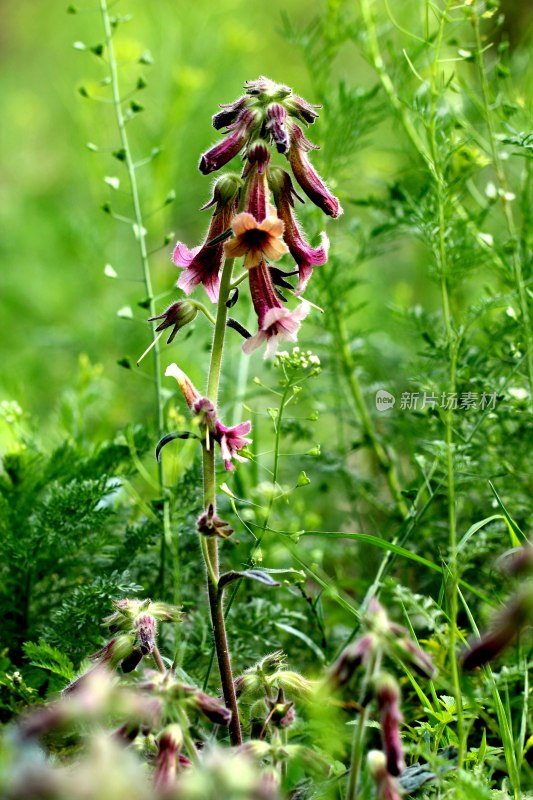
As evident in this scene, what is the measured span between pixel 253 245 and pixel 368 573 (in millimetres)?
1330

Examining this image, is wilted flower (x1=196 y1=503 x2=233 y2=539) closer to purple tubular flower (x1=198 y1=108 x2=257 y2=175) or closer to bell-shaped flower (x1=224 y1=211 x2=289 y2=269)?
bell-shaped flower (x1=224 y1=211 x2=289 y2=269)

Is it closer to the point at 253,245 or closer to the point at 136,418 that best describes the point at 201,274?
the point at 253,245

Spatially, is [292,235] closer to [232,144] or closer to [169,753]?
[232,144]

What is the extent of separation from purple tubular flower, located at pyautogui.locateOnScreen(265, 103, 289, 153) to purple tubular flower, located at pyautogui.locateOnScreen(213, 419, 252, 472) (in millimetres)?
449

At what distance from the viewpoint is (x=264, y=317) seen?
1.50 meters

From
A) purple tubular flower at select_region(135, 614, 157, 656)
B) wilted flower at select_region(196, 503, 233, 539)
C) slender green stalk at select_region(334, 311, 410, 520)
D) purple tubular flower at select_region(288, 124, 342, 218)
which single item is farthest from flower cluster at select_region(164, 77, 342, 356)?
slender green stalk at select_region(334, 311, 410, 520)

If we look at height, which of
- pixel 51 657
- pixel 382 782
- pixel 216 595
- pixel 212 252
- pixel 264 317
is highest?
pixel 212 252

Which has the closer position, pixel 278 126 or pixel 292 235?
pixel 278 126

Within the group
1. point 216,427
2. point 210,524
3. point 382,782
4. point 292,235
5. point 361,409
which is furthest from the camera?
point 361,409

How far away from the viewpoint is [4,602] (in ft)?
6.56

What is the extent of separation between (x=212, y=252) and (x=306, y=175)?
8.5 inches

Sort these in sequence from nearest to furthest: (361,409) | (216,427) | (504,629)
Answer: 1. (504,629)
2. (216,427)
3. (361,409)

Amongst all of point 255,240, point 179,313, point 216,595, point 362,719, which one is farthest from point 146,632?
point 255,240

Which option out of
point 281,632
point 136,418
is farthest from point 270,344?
point 136,418
